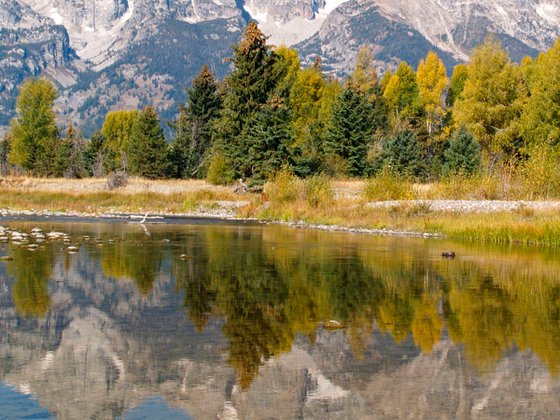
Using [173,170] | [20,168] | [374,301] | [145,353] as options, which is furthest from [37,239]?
[20,168]

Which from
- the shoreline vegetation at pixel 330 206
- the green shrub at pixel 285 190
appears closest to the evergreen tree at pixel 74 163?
the shoreline vegetation at pixel 330 206

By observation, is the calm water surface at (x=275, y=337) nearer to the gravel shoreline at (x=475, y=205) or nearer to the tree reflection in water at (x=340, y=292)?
the tree reflection in water at (x=340, y=292)

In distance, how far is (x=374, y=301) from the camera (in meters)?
14.8

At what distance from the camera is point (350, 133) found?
69.3 meters

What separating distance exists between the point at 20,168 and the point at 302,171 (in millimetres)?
53521

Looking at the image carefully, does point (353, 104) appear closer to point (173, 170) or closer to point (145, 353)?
point (173, 170)

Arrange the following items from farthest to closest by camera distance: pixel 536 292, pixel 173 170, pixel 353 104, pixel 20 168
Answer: pixel 20 168 < pixel 173 170 < pixel 353 104 < pixel 536 292

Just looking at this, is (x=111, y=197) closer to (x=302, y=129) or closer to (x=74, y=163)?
(x=302, y=129)

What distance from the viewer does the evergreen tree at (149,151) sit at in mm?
77000

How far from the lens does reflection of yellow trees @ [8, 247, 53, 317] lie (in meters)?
13.5

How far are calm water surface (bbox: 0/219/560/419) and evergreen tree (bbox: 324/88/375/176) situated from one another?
48.0 metres

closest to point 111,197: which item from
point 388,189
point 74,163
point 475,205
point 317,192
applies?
point 317,192

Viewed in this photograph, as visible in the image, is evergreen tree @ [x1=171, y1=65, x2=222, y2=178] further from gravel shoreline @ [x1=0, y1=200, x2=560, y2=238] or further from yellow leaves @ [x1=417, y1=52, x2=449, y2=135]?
gravel shoreline @ [x1=0, y1=200, x2=560, y2=238]

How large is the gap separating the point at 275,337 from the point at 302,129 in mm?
65178
